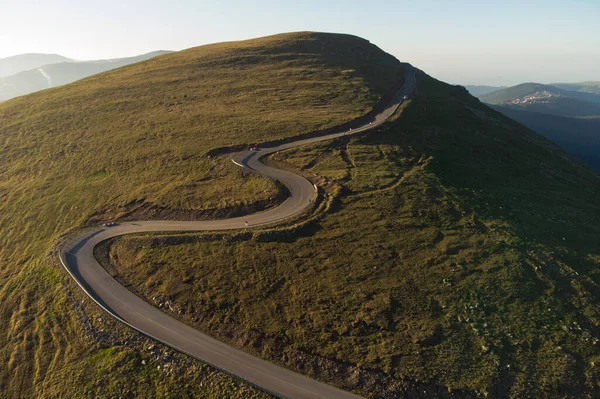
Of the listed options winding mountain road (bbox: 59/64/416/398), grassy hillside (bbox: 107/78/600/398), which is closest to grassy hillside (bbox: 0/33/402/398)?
winding mountain road (bbox: 59/64/416/398)

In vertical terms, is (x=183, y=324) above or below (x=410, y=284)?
below

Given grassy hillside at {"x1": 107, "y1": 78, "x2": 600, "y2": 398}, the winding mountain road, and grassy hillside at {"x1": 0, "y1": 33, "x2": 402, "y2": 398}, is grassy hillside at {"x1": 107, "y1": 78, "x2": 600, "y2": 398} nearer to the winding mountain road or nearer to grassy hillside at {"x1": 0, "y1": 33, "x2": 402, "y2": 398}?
the winding mountain road

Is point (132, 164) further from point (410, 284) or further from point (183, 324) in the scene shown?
point (410, 284)

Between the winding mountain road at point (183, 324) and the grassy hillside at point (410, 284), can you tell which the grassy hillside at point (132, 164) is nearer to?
the winding mountain road at point (183, 324)

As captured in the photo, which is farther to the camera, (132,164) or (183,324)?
(132,164)

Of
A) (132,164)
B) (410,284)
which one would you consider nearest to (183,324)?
(410,284)

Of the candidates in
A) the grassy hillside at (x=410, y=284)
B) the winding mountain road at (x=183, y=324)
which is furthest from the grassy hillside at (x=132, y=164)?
the grassy hillside at (x=410, y=284)
